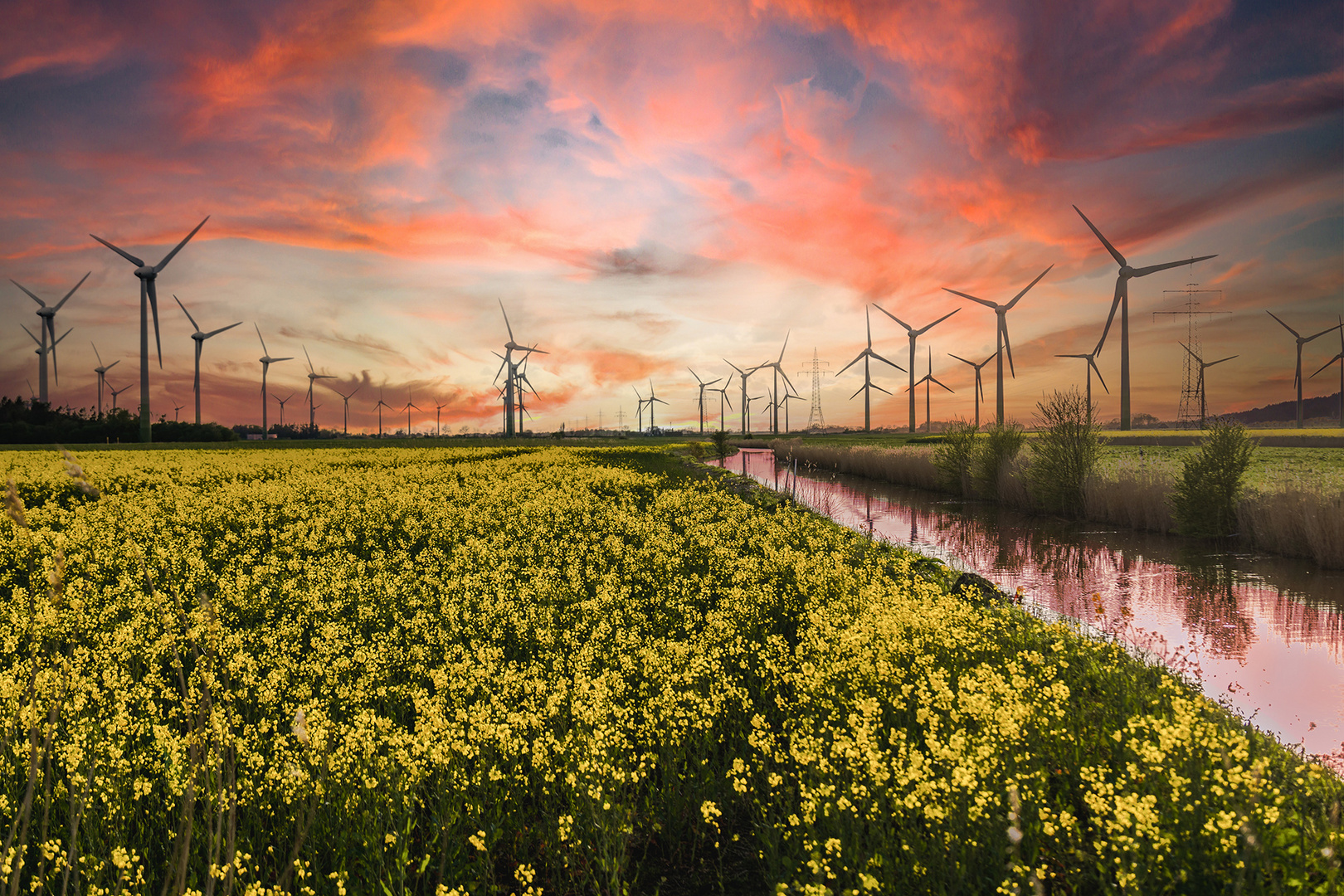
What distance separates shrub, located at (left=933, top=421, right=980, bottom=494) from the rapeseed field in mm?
22137

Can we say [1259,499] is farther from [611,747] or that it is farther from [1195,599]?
[611,747]

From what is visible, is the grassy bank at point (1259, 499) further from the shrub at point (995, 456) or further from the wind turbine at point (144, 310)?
the wind turbine at point (144, 310)

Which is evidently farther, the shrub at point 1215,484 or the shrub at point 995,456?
the shrub at point 995,456

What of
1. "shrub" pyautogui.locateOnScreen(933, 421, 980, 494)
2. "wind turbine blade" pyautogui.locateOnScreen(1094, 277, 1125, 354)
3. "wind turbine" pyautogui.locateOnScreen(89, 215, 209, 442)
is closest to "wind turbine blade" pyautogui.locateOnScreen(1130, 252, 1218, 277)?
"wind turbine blade" pyautogui.locateOnScreen(1094, 277, 1125, 354)

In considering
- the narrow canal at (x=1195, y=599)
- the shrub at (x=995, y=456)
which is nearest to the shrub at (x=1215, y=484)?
the narrow canal at (x=1195, y=599)

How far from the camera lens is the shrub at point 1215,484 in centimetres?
1795

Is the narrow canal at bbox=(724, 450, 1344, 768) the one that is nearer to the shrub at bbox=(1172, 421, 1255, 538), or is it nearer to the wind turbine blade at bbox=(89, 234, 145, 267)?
the shrub at bbox=(1172, 421, 1255, 538)

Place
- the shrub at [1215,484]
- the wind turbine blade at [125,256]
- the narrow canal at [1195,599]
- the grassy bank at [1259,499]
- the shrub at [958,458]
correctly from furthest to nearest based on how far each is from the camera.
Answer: the wind turbine blade at [125,256], the shrub at [958,458], the shrub at [1215,484], the grassy bank at [1259,499], the narrow canal at [1195,599]

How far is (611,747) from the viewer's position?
5.24m

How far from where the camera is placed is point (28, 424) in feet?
Answer: 255

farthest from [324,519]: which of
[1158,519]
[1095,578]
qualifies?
[1158,519]

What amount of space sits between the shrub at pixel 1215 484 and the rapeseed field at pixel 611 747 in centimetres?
1304

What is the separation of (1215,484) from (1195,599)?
796 centimetres

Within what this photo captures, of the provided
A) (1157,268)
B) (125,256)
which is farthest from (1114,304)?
(125,256)
